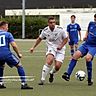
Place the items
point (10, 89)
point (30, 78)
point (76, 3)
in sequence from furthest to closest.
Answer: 1. point (76, 3)
2. point (30, 78)
3. point (10, 89)

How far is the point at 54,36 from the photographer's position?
40.6 feet

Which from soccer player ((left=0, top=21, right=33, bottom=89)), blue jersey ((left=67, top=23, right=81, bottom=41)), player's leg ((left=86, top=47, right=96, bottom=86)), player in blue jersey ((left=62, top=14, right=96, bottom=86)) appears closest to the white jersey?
player in blue jersey ((left=62, top=14, right=96, bottom=86))

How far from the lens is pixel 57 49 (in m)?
12.4

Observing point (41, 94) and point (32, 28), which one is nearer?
point (41, 94)

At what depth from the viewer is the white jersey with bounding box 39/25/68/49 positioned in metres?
12.4

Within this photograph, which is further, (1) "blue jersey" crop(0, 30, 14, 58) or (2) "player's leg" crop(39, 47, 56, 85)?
(2) "player's leg" crop(39, 47, 56, 85)

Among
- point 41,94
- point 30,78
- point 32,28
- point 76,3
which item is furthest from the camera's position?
point 76,3

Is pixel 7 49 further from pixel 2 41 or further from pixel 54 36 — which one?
pixel 54 36

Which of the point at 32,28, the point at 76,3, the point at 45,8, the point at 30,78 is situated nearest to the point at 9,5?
the point at 45,8

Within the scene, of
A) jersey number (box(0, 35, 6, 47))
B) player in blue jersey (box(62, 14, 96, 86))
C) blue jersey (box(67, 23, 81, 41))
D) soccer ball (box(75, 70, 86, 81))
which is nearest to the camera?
jersey number (box(0, 35, 6, 47))

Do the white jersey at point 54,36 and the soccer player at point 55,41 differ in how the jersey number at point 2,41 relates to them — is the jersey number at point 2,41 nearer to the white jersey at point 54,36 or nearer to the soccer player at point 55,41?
the soccer player at point 55,41

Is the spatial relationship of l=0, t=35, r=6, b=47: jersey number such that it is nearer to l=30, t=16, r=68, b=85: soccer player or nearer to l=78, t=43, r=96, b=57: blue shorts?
l=30, t=16, r=68, b=85: soccer player

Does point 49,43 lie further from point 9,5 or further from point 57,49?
point 9,5

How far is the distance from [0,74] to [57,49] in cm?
185
